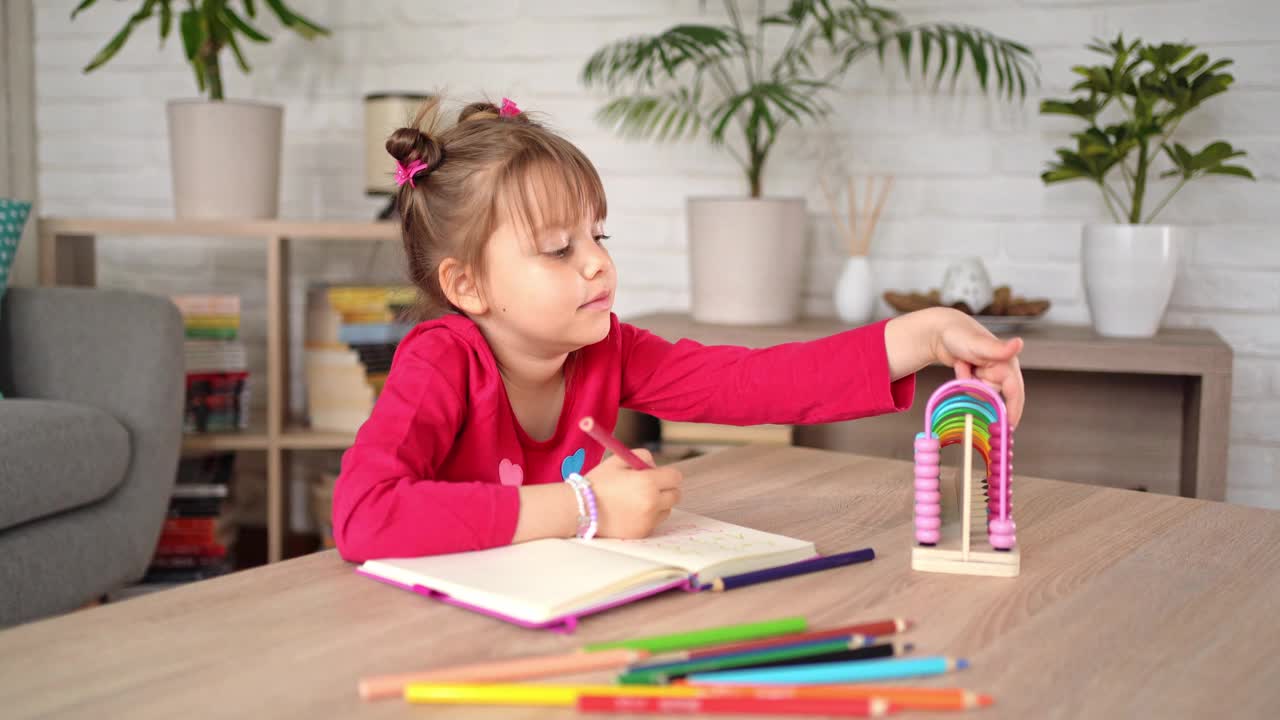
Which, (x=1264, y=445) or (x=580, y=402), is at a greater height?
(x=580, y=402)

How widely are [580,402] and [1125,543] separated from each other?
512mm

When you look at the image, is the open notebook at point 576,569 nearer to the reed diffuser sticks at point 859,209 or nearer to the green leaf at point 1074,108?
the green leaf at point 1074,108

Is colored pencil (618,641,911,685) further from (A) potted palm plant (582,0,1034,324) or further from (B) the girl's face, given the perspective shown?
(A) potted palm plant (582,0,1034,324)

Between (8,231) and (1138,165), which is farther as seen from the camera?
(1138,165)

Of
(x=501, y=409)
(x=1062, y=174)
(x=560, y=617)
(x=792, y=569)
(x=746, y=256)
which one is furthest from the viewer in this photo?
(x=746, y=256)

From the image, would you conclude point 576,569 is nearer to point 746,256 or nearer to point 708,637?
point 708,637

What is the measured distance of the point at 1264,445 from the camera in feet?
7.20

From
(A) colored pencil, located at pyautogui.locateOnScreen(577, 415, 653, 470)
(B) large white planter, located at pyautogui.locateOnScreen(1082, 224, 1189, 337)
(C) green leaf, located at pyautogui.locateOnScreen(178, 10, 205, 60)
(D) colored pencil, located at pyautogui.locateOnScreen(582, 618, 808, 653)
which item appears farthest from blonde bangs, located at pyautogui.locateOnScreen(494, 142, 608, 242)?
(C) green leaf, located at pyautogui.locateOnScreen(178, 10, 205, 60)

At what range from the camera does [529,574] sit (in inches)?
29.5

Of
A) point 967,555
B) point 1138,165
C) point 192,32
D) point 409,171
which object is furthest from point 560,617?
point 192,32

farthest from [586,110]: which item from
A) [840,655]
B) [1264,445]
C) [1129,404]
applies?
[840,655]

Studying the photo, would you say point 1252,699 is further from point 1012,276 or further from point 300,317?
point 300,317

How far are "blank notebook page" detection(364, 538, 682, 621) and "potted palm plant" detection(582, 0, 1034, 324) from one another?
1376 millimetres

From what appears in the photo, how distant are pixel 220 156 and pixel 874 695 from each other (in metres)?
2.12
